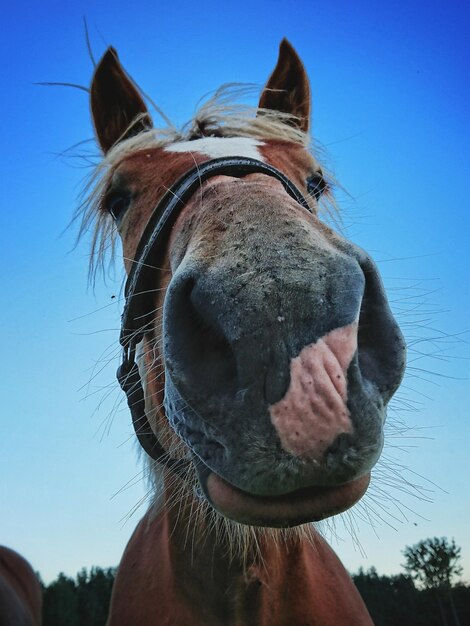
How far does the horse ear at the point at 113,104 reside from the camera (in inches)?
146

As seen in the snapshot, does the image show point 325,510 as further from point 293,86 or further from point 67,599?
point 67,599

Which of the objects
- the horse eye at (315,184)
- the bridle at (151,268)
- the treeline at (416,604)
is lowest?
the treeline at (416,604)

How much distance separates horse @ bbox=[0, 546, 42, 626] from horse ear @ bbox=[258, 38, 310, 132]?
5.91 metres

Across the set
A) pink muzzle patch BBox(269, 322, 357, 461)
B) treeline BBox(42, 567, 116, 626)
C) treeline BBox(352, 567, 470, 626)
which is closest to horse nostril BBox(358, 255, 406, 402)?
pink muzzle patch BBox(269, 322, 357, 461)

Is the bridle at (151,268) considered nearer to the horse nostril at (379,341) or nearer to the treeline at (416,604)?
the horse nostril at (379,341)

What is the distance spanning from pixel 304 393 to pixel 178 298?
1.83ft

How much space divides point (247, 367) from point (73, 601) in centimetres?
4667

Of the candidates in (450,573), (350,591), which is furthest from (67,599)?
(350,591)

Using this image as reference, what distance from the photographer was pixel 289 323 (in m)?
1.38

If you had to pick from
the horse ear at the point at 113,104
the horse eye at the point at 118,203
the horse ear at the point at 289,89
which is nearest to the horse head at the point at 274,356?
the horse eye at the point at 118,203

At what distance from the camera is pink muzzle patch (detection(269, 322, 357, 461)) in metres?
1.37

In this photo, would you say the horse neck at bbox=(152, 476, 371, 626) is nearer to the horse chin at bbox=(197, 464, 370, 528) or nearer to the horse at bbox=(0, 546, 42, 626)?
the horse chin at bbox=(197, 464, 370, 528)

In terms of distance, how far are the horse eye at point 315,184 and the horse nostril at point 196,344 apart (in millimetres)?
1643

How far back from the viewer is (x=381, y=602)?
44094mm
